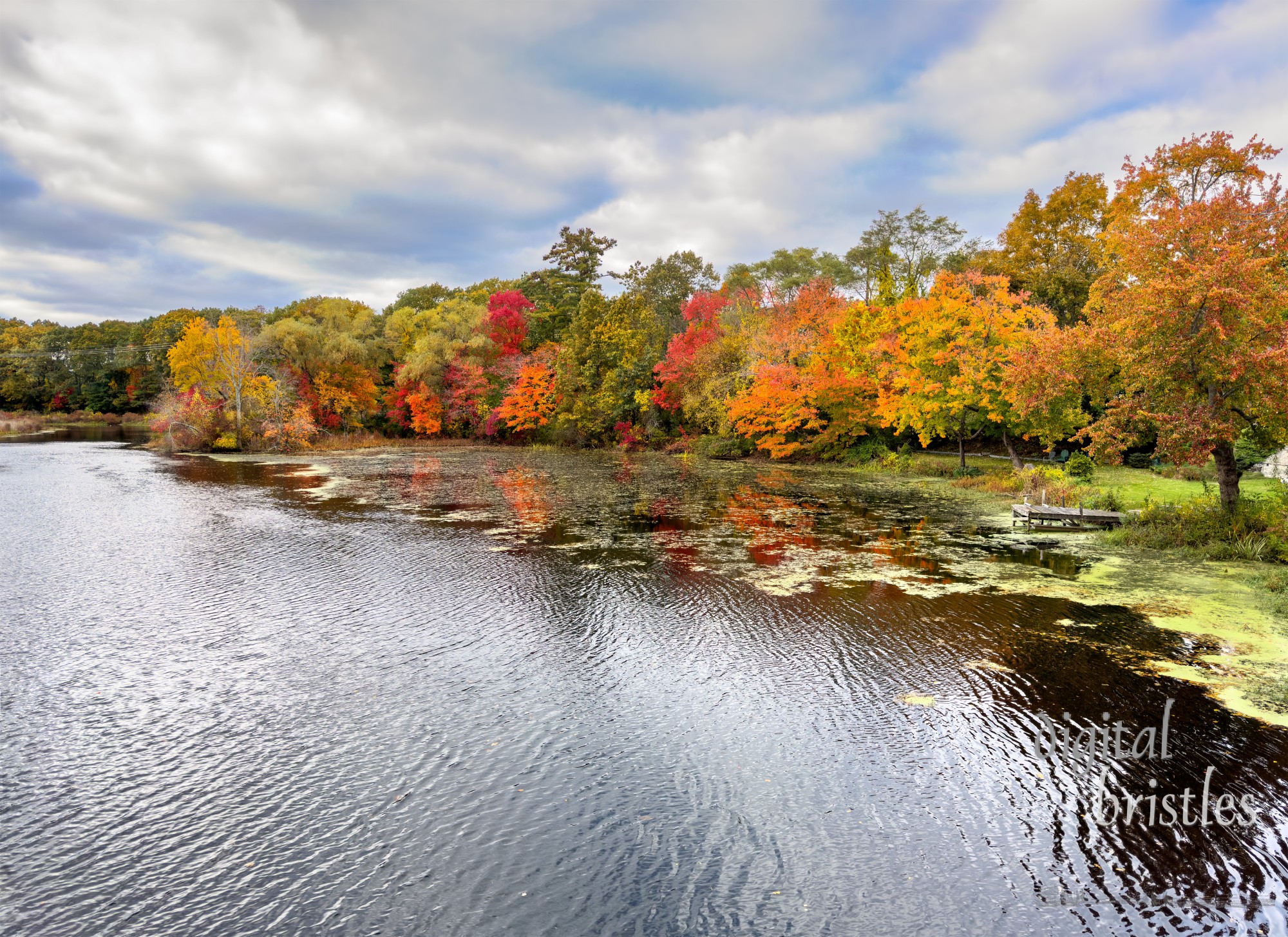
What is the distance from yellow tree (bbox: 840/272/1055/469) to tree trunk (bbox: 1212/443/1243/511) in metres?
7.89

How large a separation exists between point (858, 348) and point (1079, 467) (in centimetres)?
1037

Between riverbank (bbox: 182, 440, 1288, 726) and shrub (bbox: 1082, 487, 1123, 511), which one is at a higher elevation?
shrub (bbox: 1082, 487, 1123, 511)

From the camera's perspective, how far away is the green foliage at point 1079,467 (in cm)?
2031

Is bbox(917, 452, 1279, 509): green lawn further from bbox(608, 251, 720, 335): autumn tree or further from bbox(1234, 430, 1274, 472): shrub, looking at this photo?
bbox(608, 251, 720, 335): autumn tree

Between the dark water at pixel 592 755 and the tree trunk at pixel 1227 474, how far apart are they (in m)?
3.24

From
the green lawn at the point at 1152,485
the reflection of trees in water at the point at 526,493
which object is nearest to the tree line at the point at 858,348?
the green lawn at the point at 1152,485

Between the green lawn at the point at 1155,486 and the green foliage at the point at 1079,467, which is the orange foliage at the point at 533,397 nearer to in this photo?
the green foliage at the point at 1079,467

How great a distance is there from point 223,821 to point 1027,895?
17.5 ft

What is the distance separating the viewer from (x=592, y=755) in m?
5.70

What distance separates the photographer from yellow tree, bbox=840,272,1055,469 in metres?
22.5

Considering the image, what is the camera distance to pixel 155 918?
3.86 metres

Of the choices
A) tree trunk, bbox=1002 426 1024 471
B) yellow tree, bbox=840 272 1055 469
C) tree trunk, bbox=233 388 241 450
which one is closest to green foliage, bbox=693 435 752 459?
yellow tree, bbox=840 272 1055 469

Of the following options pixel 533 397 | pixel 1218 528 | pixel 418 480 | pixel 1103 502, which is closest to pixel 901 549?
pixel 1218 528

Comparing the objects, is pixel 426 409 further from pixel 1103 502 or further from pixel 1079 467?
pixel 1103 502
